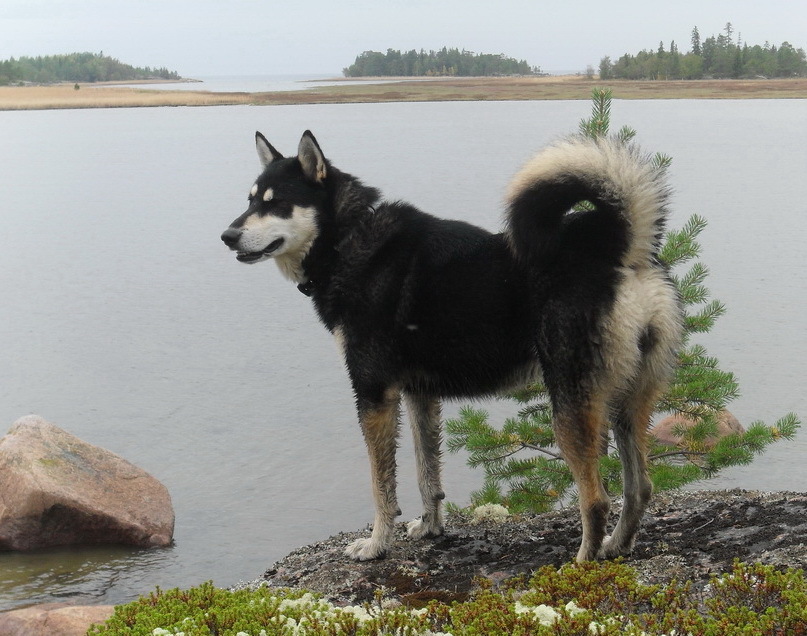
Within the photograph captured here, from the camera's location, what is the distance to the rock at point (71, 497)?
8289 mm

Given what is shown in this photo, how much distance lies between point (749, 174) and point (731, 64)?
1971 inches

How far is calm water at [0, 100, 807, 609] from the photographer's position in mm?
8789

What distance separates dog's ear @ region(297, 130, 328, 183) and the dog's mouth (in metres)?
0.48

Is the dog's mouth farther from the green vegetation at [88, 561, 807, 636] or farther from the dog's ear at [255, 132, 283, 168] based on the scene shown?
the green vegetation at [88, 561, 807, 636]

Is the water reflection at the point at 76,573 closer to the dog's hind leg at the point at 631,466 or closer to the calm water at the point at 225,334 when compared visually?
the calm water at the point at 225,334

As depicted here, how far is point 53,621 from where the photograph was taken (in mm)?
5902

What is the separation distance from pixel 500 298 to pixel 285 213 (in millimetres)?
1583

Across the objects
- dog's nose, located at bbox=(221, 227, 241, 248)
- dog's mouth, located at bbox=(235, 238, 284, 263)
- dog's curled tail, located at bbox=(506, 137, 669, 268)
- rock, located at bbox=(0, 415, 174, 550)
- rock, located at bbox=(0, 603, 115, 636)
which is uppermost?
dog's curled tail, located at bbox=(506, 137, 669, 268)

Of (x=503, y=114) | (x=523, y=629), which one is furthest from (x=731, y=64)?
(x=523, y=629)

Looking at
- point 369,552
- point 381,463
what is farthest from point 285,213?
point 369,552

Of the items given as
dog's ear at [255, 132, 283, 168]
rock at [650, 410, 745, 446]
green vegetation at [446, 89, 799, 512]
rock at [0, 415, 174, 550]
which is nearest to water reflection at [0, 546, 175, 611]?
rock at [0, 415, 174, 550]

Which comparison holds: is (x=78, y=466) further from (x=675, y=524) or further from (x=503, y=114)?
(x=503, y=114)

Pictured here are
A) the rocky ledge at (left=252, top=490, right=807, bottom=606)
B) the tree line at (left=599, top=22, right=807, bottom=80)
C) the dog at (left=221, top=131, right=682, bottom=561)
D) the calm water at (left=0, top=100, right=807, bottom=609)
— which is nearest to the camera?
the dog at (left=221, top=131, right=682, bottom=561)

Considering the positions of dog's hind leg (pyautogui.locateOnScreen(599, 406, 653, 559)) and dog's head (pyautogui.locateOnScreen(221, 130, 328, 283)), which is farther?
dog's head (pyautogui.locateOnScreen(221, 130, 328, 283))
